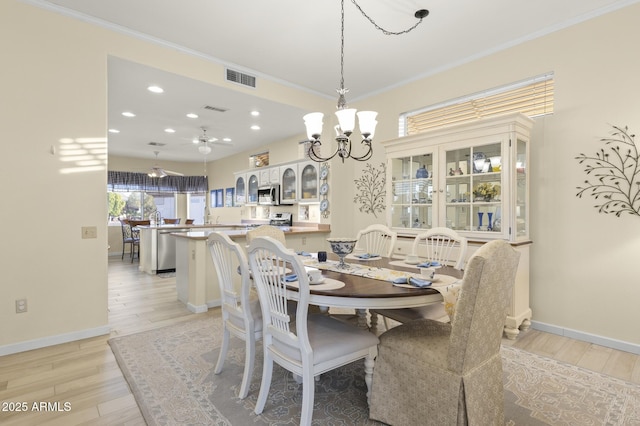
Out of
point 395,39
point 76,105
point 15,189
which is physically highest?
point 395,39

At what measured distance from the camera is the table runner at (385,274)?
5.49 feet

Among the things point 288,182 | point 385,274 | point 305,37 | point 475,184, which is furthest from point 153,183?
point 385,274

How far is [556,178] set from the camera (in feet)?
10.00

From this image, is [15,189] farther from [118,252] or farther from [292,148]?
[118,252]

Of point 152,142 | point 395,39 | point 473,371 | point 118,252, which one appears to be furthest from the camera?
point 118,252

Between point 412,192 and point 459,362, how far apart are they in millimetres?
2558

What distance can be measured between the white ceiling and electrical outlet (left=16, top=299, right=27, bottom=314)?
2292mm

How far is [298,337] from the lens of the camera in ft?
5.25

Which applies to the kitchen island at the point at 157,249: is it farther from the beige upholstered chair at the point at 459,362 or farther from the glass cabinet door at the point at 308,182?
the beige upholstered chair at the point at 459,362

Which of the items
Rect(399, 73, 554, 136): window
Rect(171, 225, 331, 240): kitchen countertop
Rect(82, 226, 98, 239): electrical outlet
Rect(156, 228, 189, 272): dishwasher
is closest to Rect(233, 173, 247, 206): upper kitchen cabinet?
Rect(156, 228, 189, 272): dishwasher

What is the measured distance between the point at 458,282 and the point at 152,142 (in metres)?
6.97

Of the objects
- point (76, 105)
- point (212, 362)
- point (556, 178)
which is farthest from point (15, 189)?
point (556, 178)

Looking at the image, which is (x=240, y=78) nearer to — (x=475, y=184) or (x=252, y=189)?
(x=475, y=184)

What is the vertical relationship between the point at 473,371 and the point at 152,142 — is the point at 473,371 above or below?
below
